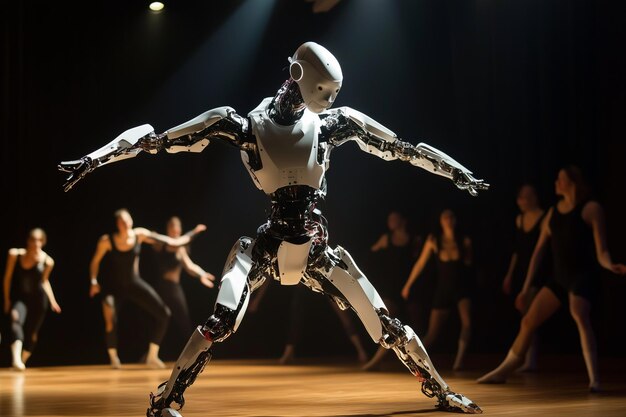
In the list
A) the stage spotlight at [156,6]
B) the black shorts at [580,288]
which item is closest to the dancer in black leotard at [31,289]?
the stage spotlight at [156,6]

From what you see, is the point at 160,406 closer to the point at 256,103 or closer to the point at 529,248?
the point at 529,248

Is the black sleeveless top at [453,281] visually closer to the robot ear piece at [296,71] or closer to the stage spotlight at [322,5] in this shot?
the stage spotlight at [322,5]

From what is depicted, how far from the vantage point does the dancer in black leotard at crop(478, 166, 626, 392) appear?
671 cm

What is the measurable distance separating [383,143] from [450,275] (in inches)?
174

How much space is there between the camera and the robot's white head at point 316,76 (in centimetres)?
502

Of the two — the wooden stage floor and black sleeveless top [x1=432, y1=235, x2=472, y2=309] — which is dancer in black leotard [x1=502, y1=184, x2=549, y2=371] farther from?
black sleeveless top [x1=432, y1=235, x2=472, y2=309]

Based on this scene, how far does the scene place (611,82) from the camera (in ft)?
35.3

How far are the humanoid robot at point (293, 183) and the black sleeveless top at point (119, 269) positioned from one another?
5.54 meters

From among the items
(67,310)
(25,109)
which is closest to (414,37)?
(25,109)

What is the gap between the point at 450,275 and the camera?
9.55 meters

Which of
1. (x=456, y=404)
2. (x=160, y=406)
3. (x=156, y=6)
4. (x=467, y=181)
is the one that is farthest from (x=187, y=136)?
(x=156, y=6)

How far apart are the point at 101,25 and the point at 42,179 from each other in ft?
7.50

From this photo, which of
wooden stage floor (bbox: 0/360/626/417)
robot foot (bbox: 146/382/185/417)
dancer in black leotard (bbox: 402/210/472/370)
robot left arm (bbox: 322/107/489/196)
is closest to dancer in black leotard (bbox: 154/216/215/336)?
wooden stage floor (bbox: 0/360/626/417)

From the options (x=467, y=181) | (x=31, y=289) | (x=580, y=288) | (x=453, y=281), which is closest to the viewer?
(x=467, y=181)
